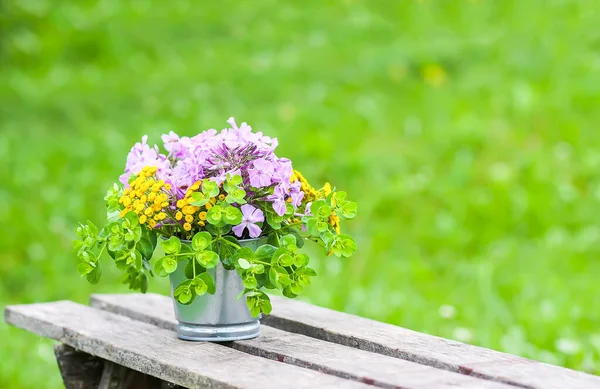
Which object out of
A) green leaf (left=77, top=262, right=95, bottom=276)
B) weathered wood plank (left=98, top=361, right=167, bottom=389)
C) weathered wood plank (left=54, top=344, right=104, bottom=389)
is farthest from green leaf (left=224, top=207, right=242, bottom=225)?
weathered wood plank (left=54, top=344, right=104, bottom=389)

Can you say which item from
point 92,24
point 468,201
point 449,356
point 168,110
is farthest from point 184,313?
point 92,24

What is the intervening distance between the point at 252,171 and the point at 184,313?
1.21 ft

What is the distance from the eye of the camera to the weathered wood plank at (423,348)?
171cm

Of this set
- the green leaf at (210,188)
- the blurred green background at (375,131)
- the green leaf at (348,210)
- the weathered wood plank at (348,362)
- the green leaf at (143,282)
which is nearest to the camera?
the weathered wood plank at (348,362)

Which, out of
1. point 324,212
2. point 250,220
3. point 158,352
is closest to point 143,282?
point 158,352

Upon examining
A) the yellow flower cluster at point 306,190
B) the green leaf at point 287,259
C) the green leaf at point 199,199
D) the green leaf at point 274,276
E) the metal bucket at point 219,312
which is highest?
the yellow flower cluster at point 306,190

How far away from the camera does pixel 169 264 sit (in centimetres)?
196

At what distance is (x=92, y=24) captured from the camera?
8008mm

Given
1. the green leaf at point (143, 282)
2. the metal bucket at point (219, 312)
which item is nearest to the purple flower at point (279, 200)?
the metal bucket at point (219, 312)

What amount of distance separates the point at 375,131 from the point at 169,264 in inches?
165

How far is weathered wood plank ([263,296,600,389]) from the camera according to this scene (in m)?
1.71

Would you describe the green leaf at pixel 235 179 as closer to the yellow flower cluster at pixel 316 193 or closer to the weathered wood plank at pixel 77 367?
the yellow flower cluster at pixel 316 193

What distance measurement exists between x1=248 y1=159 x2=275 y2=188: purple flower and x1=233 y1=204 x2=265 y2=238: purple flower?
2.1 inches

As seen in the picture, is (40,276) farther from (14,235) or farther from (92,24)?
(92,24)
